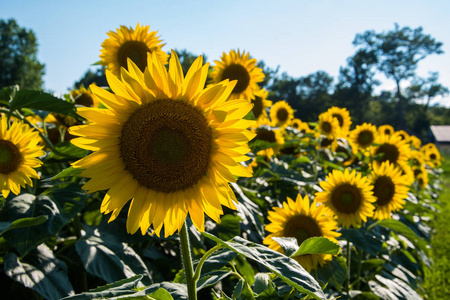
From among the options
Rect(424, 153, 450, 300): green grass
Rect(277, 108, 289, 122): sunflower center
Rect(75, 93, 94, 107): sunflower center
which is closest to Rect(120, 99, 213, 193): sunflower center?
Rect(75, 93, 94, 107): sunflower center

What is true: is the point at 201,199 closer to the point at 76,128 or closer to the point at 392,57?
the point at 76,128

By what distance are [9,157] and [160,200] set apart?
1174 mm

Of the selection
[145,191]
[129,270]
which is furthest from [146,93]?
[129,270]

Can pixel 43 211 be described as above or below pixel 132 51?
below

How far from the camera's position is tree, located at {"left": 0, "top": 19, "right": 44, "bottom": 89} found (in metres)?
40.4

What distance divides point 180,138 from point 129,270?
2.93ft

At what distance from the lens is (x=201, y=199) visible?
4.15 ft

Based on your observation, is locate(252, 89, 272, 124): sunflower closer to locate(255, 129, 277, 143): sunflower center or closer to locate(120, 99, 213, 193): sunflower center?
locate(255, 129, 277, 143): sunflower center

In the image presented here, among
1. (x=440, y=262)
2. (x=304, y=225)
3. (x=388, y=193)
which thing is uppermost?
(x=388, y=193)

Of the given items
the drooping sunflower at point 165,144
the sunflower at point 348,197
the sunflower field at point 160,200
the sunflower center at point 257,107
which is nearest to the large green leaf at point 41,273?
the sunflower field at point 160,200

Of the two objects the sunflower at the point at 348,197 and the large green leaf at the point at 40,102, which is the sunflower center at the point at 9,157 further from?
the sunflower at the point at 348,197

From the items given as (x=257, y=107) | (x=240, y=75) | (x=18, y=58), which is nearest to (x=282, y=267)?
(x=240, y=75)

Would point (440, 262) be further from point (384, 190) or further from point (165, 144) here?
point (165, 144)

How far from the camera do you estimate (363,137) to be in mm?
4840
